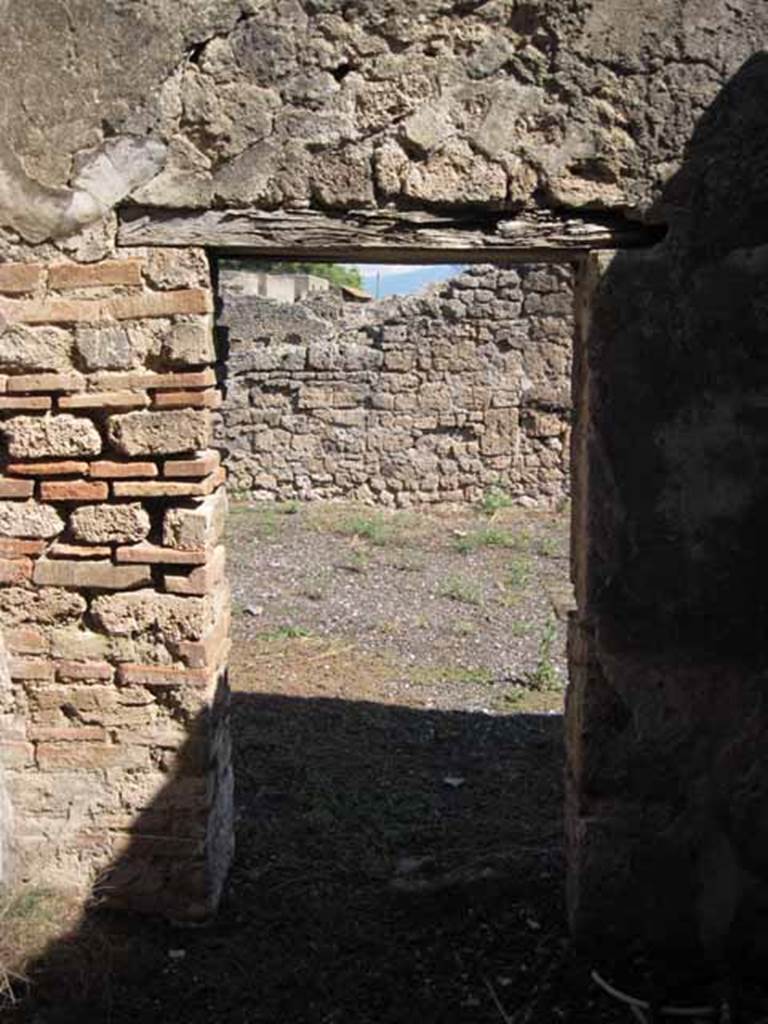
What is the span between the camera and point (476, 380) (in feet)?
35.4

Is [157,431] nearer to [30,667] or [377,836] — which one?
[30,667]

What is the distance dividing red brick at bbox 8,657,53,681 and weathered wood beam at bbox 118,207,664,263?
1.35 meters

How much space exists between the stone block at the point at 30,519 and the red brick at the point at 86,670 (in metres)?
0.43

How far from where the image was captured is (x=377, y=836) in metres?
4.27

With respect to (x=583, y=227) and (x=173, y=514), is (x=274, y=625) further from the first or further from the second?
(x=583, y=227)

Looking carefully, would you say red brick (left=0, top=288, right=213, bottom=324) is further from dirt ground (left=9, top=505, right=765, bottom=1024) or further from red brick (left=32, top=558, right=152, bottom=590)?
dirt ground (left=9, top=505, right=765, bottom=1024)

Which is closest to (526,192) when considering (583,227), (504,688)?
(583,227)

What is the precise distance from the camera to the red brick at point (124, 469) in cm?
331

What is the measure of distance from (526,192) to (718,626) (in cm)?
144

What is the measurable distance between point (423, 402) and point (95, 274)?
7.72 meters

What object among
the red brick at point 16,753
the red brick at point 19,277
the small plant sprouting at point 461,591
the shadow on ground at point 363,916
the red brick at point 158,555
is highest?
the red brick at point 19,277

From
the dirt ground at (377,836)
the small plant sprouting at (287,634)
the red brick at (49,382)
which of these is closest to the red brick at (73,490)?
the red brick at (49,382)

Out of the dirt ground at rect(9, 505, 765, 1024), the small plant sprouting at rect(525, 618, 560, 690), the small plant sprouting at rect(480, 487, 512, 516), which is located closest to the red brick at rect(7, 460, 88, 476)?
the dirt ground at rect(9, 505, 765, 1024)

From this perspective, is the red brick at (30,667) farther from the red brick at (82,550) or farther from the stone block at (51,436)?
the stone block at (51,436)
